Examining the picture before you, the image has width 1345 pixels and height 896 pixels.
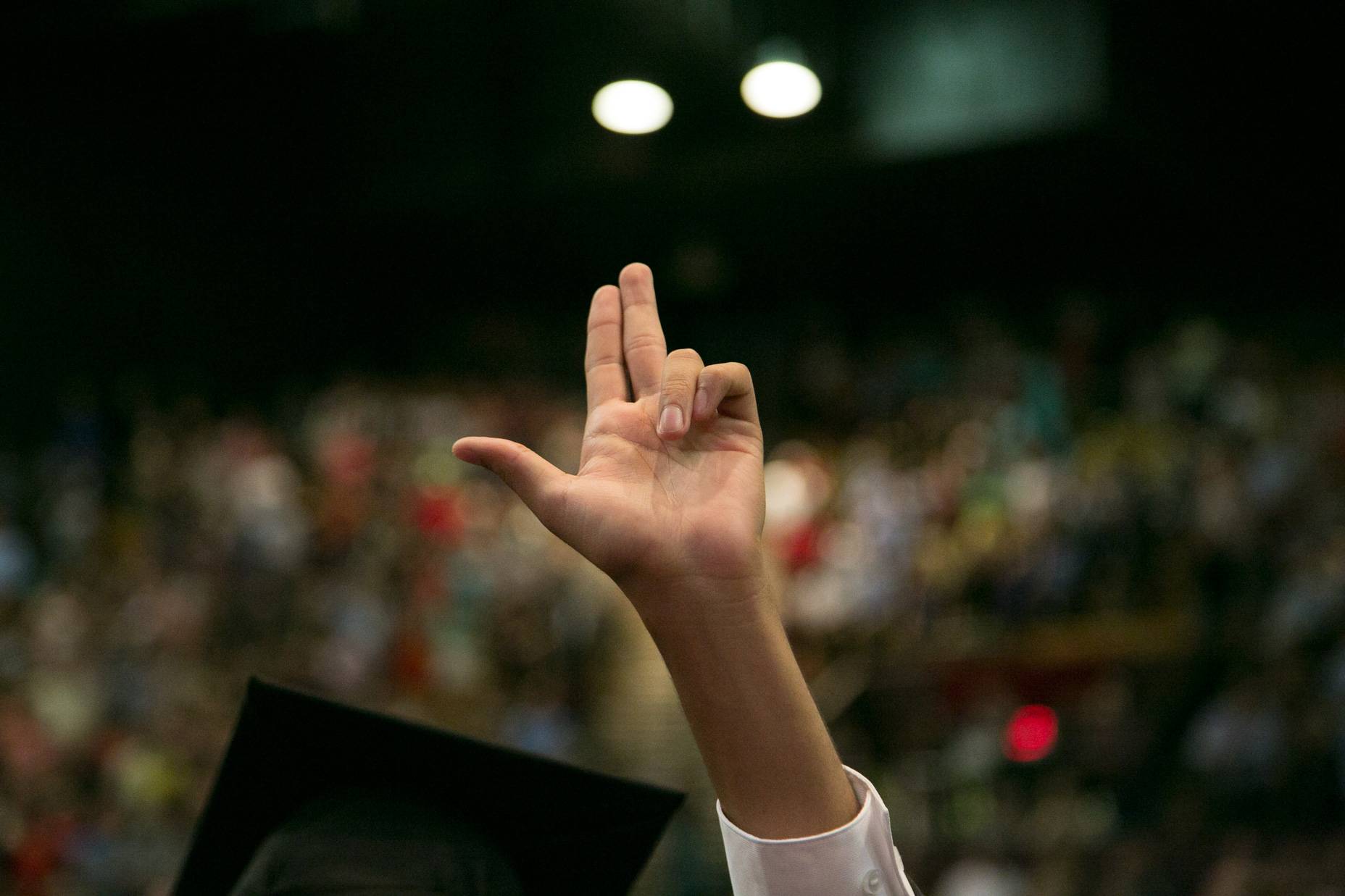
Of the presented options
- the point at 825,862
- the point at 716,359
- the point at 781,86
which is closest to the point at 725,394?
the point at 825,862

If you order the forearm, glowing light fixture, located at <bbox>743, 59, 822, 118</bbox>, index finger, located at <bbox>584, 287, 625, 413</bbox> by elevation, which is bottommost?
the forearm

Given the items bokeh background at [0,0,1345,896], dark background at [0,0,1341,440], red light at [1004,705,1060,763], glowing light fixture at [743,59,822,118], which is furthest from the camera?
dark background at [0,0,1341,440]

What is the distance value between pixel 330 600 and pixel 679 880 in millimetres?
3501

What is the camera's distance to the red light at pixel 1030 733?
599 cm

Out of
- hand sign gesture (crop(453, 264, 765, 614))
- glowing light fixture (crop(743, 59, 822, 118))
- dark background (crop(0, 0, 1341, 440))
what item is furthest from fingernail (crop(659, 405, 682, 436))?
dark background (crop(0, 0, 1341, 440))

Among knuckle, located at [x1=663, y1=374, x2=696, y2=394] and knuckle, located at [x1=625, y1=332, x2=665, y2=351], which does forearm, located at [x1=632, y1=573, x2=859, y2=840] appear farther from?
knuckle, located at [x1=625, y1=332, x2=665, y2=351]

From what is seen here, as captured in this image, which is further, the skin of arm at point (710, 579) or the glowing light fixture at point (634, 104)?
the glowing light fixture at point (634, 104)

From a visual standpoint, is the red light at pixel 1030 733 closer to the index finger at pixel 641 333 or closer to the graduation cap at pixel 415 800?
the graduation cap at pixel 415 800

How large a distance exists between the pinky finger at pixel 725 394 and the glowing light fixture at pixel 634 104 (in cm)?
620

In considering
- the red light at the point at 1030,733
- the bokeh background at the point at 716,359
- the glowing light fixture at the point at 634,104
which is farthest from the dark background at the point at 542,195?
the red light at the point at 1030,733

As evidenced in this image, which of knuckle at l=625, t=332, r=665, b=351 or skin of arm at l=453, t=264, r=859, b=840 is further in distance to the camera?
knuckle at l=625, t=332, r=665, b=351

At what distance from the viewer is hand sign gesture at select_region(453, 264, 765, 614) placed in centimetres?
106

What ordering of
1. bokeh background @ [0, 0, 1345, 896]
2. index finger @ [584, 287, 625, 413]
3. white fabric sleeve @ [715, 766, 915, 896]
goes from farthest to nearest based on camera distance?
bokeh background @ [0, 0, 1345, 896] < index finger @ [584, 287, 625, 413] < white fabric sleeve @ [715, 766, 915, 896]

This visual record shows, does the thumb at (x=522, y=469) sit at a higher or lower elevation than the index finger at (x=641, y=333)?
lower
